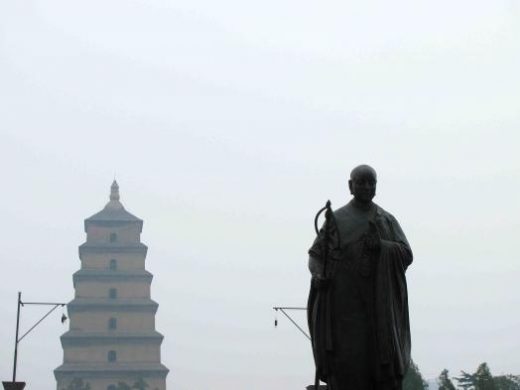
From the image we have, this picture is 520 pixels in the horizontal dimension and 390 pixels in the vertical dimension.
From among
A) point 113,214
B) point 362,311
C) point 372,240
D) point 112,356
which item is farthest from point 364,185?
point 113,214

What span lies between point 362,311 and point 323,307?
0.95ft

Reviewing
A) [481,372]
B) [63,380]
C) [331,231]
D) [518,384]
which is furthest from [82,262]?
[331,231]

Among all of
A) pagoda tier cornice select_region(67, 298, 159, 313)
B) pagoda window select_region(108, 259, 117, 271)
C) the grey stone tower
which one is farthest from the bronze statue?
pagoda window select_region(108, 259, 117, 271)

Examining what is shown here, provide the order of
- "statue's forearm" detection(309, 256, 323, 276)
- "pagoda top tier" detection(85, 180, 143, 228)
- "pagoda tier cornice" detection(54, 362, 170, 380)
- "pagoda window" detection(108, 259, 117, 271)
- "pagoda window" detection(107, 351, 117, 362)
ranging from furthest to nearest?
"pagoda top tier" detection(85, 180, 143, 228)
"pagoda window" detection(108, 259, 117, 271)
"pagoda window" detection(107, 351, 117, 362)
"pagoda tier cornice" detection(54, 362, 170, 380)
"statue's forearm" detection(309, 256, 323, 276)

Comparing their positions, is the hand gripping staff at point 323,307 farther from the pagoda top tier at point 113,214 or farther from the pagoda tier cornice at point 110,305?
the pagoda top tier at point 113,214

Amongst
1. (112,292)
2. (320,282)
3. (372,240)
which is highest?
(112,292)

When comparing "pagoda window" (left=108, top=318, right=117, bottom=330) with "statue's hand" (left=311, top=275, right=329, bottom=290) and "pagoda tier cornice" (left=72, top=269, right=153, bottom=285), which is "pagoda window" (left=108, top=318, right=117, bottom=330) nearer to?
"pagoda tier cornice" (left=72, top=269, right=153, bottom=285)

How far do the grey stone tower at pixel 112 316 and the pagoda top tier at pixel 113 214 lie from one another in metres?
0.10

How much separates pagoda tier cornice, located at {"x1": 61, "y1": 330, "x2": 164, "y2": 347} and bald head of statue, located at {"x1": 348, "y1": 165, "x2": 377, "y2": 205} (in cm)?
10449

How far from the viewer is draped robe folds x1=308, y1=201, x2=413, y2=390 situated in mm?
8461

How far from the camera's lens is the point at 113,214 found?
396ft

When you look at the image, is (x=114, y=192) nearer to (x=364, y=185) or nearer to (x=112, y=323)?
(x=112, y=323)

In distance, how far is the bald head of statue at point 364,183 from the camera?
8.83 m

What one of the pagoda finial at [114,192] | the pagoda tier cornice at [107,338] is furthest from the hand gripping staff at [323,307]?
the pagoda finial at [114,192]
